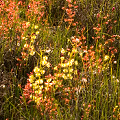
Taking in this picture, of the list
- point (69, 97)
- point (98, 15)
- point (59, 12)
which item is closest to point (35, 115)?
point (69, 97)

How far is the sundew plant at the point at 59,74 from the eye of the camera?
188 cm

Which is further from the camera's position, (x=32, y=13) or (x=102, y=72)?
(x=32, y=13)

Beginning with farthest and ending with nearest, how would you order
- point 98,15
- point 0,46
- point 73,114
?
point 98,15 < point 0,46 < point 73,114

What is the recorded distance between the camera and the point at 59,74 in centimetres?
200

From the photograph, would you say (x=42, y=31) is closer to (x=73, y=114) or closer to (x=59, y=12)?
(x=59, y=12)

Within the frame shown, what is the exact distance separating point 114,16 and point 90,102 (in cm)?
175

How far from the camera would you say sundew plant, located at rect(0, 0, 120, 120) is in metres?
1.88

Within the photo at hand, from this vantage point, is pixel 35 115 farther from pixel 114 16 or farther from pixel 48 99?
pixel 114 16

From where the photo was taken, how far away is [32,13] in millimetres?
3371

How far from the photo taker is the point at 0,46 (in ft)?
8.33

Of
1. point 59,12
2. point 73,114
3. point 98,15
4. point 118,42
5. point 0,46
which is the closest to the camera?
point 73,114

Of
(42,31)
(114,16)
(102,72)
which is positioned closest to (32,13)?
(42,31)

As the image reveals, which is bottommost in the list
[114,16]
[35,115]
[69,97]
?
[35,115]

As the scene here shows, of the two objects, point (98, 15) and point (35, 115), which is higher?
point (98, 15)
